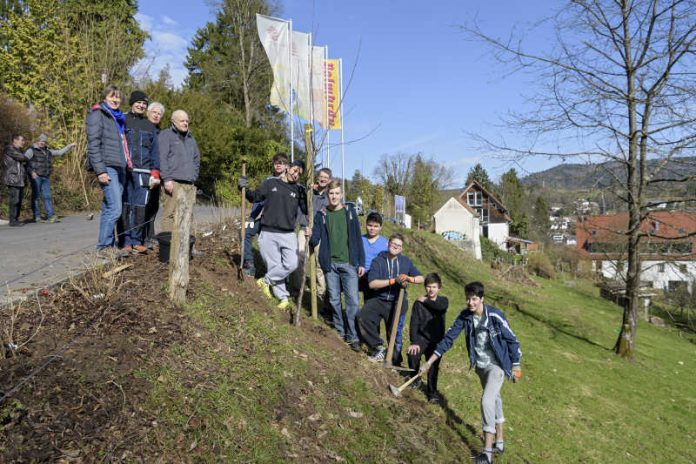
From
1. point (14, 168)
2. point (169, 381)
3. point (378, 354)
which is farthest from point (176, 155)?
point (14, 168)

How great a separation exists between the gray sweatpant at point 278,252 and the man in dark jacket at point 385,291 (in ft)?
3.59

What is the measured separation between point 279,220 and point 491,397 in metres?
3.33

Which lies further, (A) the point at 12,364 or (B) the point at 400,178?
(B) the point at 400,178

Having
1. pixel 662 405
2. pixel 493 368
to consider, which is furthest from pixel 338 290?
pixel 662 405

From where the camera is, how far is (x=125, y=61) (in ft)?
58.3

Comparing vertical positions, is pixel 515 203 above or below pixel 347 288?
above

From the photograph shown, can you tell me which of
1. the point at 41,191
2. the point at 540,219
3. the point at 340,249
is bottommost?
the point at 340,249

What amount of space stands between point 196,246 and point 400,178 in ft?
160

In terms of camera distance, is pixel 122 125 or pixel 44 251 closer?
pixel 122 125

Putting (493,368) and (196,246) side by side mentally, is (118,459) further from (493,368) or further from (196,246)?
(196,246)

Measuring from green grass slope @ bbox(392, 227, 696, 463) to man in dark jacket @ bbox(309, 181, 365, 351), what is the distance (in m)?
2.11

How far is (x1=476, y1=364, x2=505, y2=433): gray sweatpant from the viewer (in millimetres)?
5312

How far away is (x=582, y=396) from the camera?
945 cm

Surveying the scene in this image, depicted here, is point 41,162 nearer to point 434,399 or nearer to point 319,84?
point 319,84
